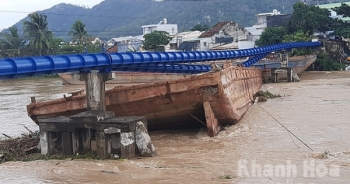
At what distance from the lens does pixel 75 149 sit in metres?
12.4

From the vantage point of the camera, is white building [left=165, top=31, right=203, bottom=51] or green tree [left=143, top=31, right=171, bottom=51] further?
white building [left=165, top=31, right=203, bottom=51]

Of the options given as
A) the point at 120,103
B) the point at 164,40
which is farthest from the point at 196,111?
the point at 164,40

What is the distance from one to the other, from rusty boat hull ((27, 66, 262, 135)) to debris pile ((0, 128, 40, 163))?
3.02 feet

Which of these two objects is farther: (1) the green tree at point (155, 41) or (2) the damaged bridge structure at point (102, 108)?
(1) the green tree at point (155, 41)

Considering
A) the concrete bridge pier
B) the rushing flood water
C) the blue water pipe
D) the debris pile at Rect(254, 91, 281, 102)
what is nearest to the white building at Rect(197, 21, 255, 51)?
the debris pile at Rect(254, 91, 281, 102)

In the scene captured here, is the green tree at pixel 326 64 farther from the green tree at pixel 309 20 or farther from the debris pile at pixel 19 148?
the debris pile at pixel 19 148

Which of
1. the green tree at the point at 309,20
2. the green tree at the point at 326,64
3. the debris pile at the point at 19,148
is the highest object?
the green tree at the point at 309,20

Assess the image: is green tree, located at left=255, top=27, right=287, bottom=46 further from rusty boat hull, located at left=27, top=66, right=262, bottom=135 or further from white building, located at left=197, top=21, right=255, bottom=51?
rusty boat hull, located at left=27, top=66, right=262, bottom=135

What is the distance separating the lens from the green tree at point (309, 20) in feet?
169

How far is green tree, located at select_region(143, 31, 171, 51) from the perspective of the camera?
58.7m

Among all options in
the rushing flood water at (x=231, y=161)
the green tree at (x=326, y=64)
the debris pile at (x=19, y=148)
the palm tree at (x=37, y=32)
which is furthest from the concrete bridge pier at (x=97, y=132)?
the palm tree at (x=37, y=32)

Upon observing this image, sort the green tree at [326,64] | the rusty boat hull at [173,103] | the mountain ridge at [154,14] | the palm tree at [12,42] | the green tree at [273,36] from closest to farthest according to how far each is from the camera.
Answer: the rusty boat hull at [173,103] < the green tree at [326,64] < the green tree at [273,36] < the palm tree at [12,42] < the mountain ridge at [154,14]

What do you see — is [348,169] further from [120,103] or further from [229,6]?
[229,6]

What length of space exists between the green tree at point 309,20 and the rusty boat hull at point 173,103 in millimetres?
39783
